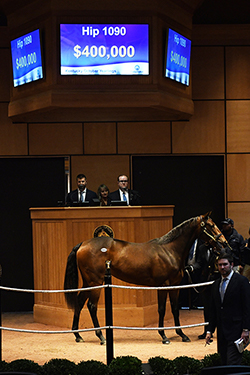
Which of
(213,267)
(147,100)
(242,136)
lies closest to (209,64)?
(242,136)

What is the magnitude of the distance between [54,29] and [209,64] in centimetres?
318

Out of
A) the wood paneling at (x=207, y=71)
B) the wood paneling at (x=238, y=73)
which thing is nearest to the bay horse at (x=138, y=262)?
the wood paneling at (x=207, y=71)

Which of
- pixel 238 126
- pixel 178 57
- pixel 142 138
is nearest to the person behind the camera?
pixel 178 57

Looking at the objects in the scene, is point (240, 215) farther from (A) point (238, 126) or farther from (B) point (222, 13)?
(B) point (222, 13)

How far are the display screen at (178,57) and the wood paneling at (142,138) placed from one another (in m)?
1.12

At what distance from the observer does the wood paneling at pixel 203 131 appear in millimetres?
9852

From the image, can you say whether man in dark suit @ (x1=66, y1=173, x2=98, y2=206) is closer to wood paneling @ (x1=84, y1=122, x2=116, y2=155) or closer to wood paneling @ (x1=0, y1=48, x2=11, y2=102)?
wood paneling @ (x1=84, y1=122, x2=116, y2=155)

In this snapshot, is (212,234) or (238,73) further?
(238,73)

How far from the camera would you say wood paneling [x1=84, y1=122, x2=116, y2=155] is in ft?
31.9

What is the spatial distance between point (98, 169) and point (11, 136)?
5.60 feet

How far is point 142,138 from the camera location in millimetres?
9805

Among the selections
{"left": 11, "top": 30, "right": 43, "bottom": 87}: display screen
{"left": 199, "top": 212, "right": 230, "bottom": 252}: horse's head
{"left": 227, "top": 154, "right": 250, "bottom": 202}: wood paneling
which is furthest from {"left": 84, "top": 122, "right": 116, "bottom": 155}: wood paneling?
{"left": 199, "top": 212, "right": 230, "bottom": 252}: horse's head

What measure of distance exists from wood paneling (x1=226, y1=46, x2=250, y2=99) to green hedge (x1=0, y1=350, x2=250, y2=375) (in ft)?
20.9

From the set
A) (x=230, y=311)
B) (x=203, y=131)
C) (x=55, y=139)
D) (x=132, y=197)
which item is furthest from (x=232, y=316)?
(x=55, y=139)
